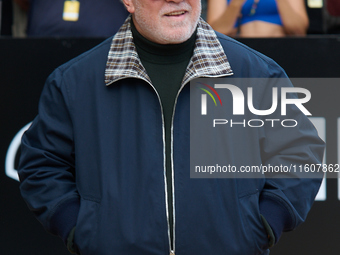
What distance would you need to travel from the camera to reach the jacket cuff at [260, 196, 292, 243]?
6.52 ft

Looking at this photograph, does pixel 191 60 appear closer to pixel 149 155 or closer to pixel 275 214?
pixel 149 155

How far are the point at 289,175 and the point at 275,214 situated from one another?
0.52 feet

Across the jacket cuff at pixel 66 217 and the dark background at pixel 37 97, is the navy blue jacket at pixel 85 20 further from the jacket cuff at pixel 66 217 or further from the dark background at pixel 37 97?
the jacket cuff at pixel 66 217

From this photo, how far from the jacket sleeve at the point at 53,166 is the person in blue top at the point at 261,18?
144 cm

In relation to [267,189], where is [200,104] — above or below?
above

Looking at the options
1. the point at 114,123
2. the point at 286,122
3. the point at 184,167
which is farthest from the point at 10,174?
the point at 286,122

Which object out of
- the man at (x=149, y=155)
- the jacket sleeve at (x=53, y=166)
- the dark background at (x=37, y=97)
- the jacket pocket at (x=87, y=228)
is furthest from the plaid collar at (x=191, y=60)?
the dark background at (x=37, y=97)

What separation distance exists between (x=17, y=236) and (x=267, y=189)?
160cm

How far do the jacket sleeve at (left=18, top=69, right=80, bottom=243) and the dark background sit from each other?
97 cm

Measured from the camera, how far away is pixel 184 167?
6.42 ft

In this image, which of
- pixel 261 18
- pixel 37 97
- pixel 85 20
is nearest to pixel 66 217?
pixel 37 97

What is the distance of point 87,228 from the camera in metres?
1.94

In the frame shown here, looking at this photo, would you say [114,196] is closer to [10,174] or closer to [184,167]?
[184,167]

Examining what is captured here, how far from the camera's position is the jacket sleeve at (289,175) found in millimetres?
2008
